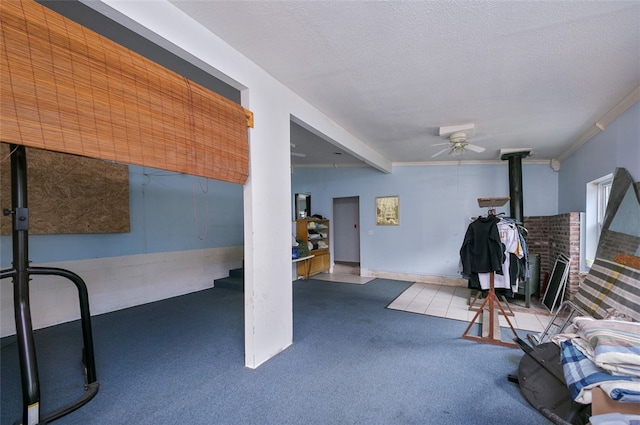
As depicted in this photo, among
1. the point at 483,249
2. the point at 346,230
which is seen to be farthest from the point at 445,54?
the point at 346,230

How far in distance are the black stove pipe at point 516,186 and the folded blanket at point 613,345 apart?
3261 millimetres

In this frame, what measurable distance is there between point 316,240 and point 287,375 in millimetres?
5128

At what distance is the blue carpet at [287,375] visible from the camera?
6.49ft

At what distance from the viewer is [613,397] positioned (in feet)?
A: 5.26

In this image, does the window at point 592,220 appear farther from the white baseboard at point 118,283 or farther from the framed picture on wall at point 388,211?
the white baseboard at point 118,283

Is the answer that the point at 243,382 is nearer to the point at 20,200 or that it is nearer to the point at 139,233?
the point at 20,200

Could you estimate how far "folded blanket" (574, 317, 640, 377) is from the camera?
170 centimetres

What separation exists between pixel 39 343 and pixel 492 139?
659 cm

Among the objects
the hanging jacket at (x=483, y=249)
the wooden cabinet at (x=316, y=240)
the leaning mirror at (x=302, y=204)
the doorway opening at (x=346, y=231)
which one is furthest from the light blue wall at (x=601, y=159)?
the leaning mirror at (x=302, y=204)

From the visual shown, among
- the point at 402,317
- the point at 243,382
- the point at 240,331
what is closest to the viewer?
the point at 243,382

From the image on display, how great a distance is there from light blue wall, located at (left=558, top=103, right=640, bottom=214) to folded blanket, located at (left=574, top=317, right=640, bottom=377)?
1778 millimetres

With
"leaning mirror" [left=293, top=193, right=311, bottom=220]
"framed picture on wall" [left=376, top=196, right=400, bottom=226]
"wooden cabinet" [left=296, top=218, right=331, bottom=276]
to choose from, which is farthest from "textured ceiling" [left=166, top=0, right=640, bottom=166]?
"leaning mirror" [left=293, top=193, right=311, bottom=220]

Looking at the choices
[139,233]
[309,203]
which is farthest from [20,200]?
[309,203]

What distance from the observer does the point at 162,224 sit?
5078mm
